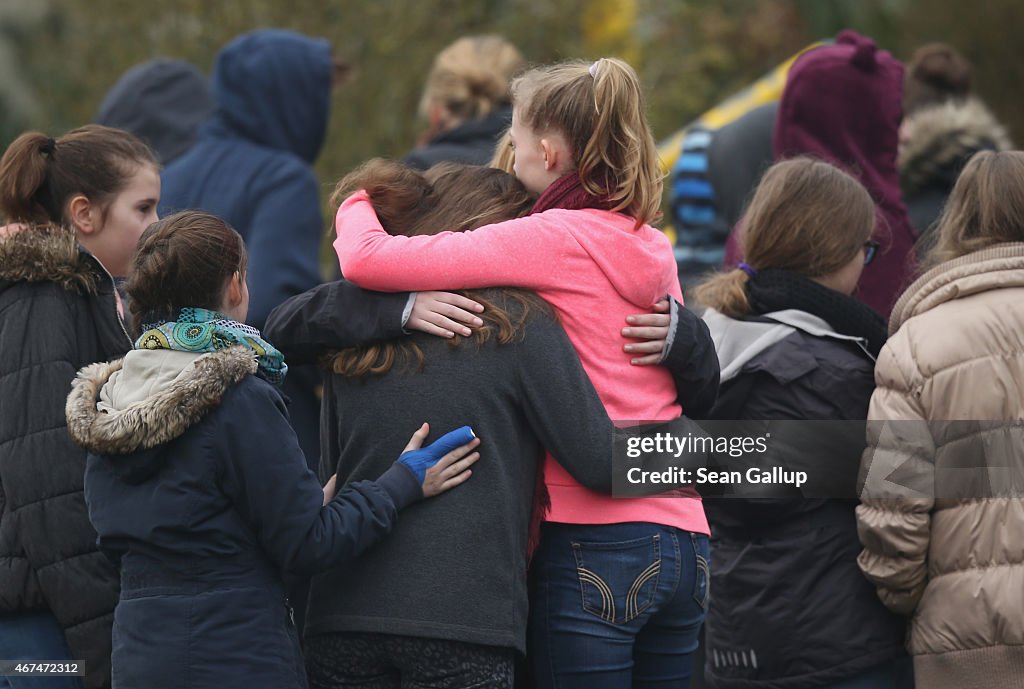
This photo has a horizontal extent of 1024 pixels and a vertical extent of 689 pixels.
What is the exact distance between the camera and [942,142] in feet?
17.4

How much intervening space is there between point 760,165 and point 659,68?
23.3 ft

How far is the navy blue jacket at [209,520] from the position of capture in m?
2.79

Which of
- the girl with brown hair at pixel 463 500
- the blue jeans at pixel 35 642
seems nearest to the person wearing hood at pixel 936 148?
the girl with brown hair at pixel 463 500

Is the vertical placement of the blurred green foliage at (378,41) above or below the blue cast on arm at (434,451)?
above

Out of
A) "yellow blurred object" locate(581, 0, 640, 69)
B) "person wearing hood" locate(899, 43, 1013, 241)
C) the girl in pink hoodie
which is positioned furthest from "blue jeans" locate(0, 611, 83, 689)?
"yellow blurred object" locate(581, 0, 640, 69)

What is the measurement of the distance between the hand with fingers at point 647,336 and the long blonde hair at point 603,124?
8.8 inches

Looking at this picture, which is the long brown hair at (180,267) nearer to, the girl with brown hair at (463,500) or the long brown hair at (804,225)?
the girl with brown hair at (463,500)

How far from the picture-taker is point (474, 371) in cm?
295

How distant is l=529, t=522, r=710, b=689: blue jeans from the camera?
295cm

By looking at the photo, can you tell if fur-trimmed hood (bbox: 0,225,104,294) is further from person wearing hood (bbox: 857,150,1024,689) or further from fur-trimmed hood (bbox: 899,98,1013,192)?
fur-trimmed hood (bbox: 899,98,1013,192)

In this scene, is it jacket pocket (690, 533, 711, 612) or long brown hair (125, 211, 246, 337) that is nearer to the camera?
long brown hair (125, 211, 246, 337)

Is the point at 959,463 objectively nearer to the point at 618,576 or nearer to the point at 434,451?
the point at 618,576

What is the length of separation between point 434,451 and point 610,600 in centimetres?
51

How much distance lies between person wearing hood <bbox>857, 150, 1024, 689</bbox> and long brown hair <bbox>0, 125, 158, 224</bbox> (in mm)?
2057
